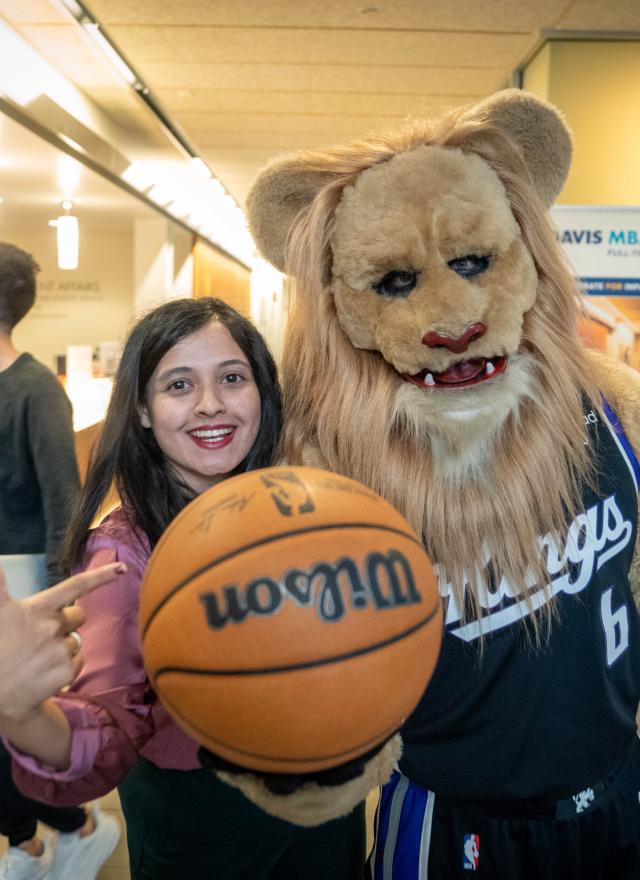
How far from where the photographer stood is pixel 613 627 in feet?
3.99

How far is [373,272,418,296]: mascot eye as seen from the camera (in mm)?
1198

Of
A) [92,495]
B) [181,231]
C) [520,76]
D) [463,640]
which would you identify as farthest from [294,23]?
[181,231]

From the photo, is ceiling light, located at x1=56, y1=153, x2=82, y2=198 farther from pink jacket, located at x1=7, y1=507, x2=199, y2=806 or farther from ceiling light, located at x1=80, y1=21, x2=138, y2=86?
pink jacket, located at x1=7, y1=507, x2=199, y2=806

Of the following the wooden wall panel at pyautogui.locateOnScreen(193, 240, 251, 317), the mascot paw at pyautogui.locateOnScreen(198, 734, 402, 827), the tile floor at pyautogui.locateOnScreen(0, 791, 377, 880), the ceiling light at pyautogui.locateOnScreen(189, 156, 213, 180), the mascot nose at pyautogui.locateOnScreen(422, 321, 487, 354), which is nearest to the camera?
the mascot paw at pyautogui.locateOnScreen(198, 734, 402, 827)

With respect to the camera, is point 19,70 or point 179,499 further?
point 19,70

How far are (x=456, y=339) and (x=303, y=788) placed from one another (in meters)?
0.66

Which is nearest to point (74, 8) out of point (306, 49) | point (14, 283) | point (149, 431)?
point (306, 49)

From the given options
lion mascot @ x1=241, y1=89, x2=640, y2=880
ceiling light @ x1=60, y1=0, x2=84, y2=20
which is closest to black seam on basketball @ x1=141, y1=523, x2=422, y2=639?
lion mascot @ x1=241, y1=89, x2=640, y2=880

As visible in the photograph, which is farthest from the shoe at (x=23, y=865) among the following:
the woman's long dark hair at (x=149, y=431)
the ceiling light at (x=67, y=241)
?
the ceiling light at (x=67, y=241)

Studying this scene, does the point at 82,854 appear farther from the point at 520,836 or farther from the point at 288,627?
the point at 288,627

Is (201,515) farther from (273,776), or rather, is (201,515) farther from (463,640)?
(463,640)

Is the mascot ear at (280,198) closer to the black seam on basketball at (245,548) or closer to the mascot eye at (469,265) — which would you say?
the mascot eye at (469,265)

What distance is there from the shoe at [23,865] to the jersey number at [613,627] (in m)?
1.66
